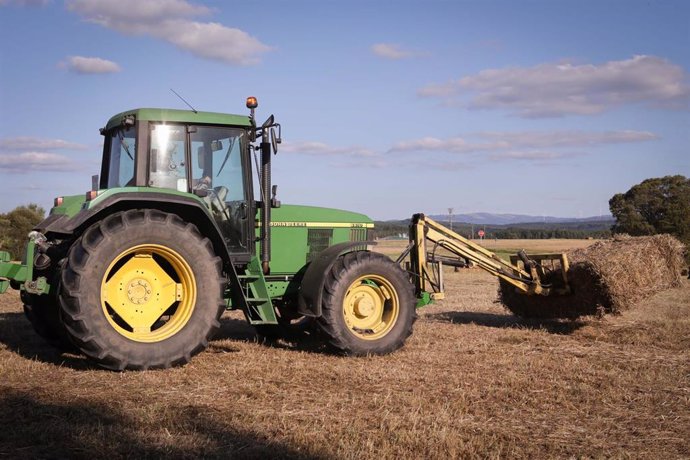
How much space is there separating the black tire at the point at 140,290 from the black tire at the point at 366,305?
1.40 m

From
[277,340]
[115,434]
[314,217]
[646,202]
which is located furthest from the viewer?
[646,202]

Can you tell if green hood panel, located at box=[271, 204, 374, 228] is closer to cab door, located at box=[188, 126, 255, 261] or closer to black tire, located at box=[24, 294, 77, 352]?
cab door, located at box=[188, 126, 255, 261]

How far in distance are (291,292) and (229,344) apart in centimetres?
105

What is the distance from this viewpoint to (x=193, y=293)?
23.4ft

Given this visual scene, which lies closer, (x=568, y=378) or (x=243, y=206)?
(x=568, y=378)

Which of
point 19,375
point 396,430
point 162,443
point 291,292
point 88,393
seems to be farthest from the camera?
point 291,292

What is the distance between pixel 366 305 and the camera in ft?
27.3

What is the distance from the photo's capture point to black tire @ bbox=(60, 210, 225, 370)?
21.0ft


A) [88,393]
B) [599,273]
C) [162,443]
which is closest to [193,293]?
[88,393]

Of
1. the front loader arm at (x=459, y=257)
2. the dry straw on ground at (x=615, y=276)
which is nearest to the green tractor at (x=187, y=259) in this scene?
the front loader arm at (x=459, y=257)

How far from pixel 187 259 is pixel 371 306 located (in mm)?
2464

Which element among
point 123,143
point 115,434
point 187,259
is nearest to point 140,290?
point 187,259

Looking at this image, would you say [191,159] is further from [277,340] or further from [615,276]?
[615,276]

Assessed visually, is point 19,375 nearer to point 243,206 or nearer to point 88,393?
point 88,393
